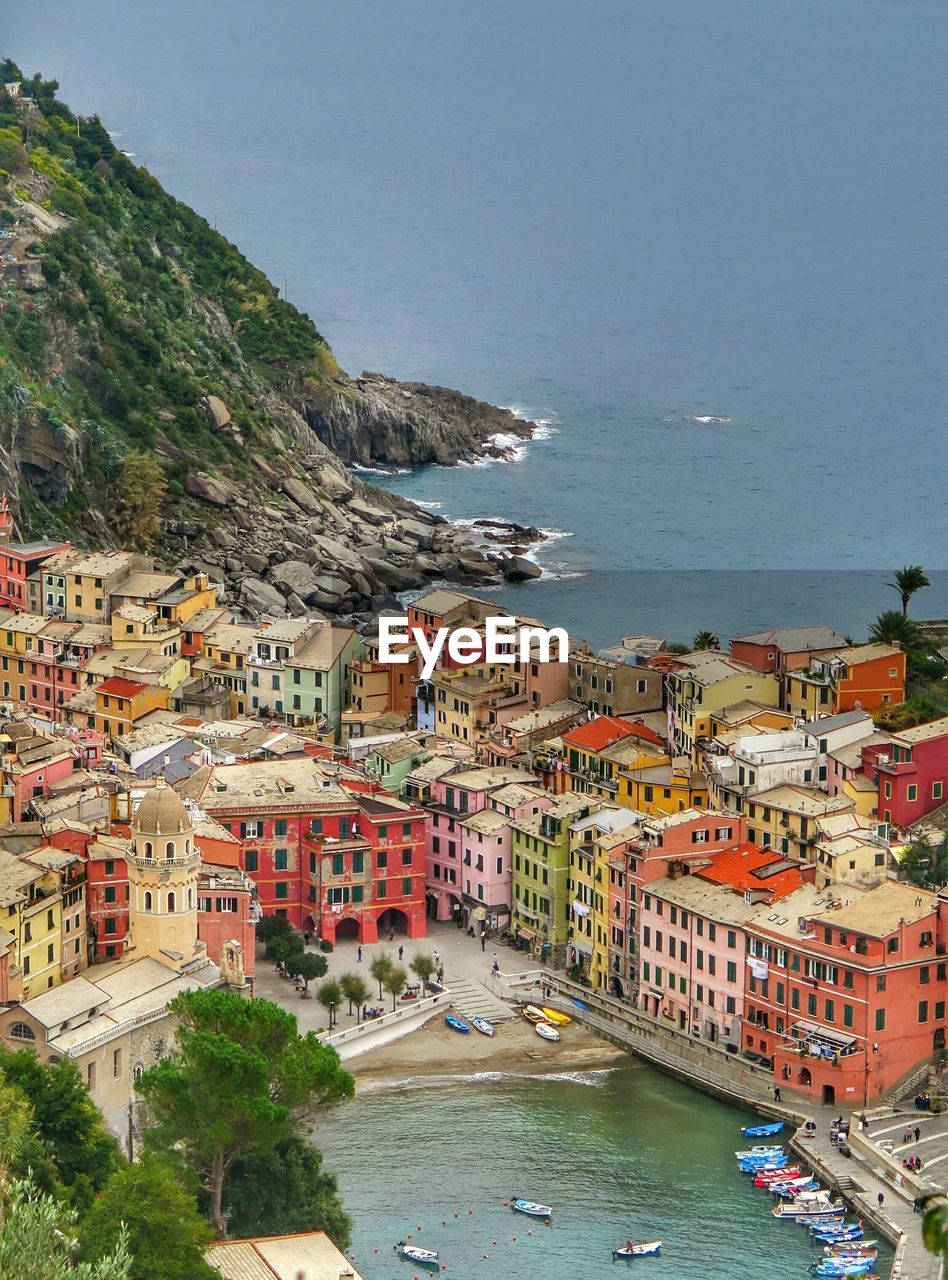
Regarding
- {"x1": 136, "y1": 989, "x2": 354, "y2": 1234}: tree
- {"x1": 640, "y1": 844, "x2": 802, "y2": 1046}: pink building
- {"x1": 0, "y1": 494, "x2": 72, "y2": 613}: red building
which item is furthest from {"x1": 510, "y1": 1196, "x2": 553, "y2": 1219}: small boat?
{"x1": 0, "y1": 494, "x2": 72, "y2": 613}: red building

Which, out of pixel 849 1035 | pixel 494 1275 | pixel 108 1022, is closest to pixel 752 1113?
pixel 849 1035

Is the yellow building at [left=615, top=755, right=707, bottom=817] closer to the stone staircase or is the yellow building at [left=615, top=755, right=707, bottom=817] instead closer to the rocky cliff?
the stone staircase

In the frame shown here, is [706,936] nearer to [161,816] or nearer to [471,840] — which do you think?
[471,840]

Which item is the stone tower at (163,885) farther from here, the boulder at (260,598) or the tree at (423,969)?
the boulder at (260,598)

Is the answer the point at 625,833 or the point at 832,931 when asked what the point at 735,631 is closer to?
the point at 625,833

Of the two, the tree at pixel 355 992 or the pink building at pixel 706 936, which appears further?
the tree at pixel 355 992

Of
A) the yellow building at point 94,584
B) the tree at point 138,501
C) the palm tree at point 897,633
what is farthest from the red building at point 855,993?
the tree at point 138,501
